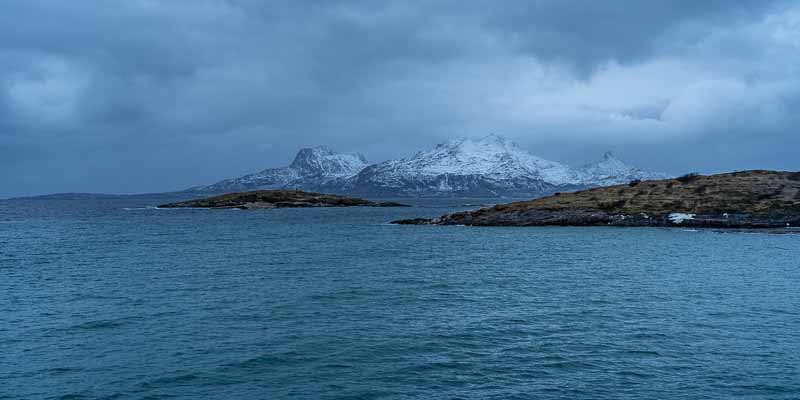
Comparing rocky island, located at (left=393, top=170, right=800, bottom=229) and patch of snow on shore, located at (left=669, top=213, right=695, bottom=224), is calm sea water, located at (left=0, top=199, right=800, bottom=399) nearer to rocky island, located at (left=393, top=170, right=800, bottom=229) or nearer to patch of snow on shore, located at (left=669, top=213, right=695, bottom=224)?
patch of snow on shore, located at (left=669, top=213, right=695, bottom=224)

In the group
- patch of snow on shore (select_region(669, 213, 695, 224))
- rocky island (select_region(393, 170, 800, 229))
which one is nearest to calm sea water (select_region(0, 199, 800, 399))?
patch of snow on shore (select_region(669, 213, 695, 224))

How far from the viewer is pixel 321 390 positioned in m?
21.1

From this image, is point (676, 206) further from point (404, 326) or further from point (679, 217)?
point (404, 326)

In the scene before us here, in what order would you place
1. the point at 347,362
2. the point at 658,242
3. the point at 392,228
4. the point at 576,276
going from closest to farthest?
1. the point at 347,362
2. the point at 576,276
3. the point at 658,242
4. the point at 392,228

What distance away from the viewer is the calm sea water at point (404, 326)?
21859 mm

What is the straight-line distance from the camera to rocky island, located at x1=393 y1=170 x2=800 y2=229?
9738cm

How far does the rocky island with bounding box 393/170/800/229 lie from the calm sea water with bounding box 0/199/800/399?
3707 centimetres

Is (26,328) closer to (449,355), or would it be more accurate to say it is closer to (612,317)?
(449,355)

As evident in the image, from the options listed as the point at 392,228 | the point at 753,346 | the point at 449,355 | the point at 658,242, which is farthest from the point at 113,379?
the point at 392,228

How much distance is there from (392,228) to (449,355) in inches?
3316

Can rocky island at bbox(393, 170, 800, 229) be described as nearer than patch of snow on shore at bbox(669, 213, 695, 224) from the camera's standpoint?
Yes

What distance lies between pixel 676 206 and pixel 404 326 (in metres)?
93.6

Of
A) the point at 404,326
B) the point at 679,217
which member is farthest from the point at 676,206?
the point at 404,326

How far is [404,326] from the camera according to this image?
30875mm
